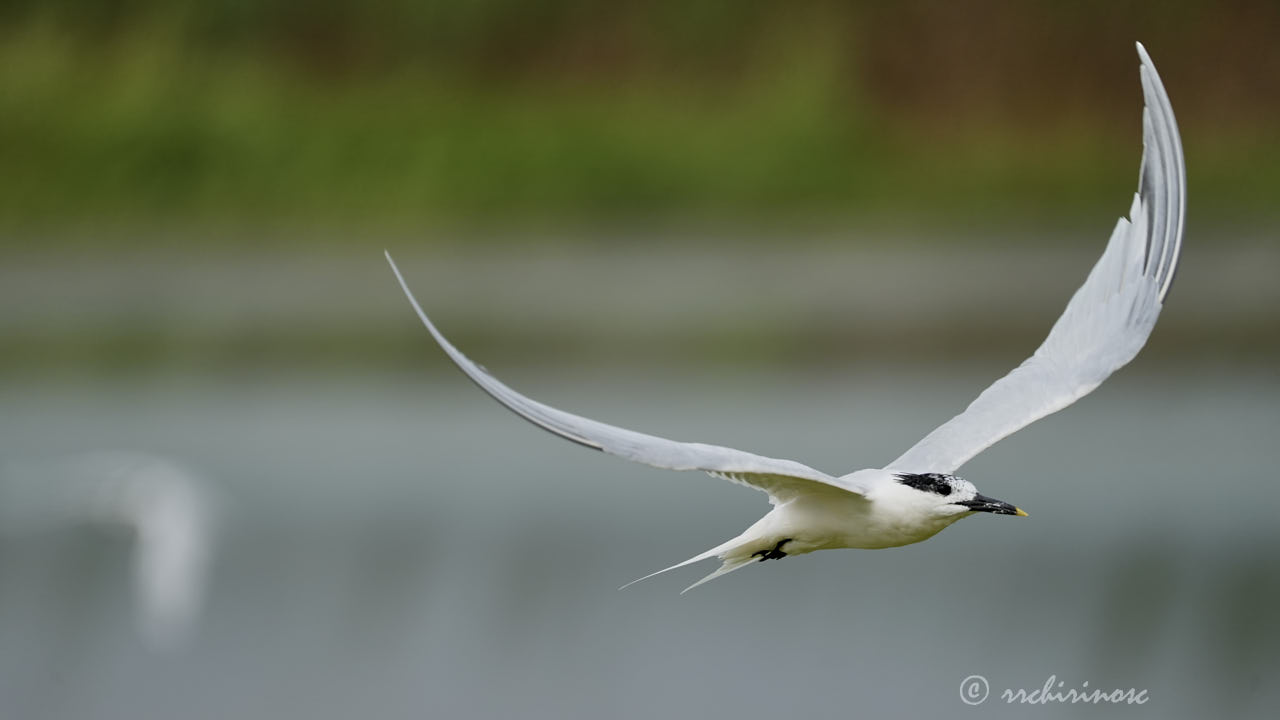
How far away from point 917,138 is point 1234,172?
180 cm

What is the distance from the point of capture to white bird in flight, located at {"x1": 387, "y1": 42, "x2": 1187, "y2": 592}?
235 cm

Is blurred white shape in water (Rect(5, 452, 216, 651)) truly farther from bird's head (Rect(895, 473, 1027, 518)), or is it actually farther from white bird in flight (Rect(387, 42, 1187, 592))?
bird's head (Rect(895, 473, 1027, 518))

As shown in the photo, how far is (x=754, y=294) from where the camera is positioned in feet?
31.3

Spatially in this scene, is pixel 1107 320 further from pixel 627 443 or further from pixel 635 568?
pixel 635 568

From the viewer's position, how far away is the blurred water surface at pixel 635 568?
17.2 feet

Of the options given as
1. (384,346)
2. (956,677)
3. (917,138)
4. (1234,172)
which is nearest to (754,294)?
(917,138)

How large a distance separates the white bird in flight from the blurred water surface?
1867 mm

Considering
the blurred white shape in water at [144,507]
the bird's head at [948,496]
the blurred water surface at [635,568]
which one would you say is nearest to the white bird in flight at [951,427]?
the bird's head at [948,496]

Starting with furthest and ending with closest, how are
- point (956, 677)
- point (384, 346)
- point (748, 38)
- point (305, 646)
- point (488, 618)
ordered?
point (748, 38) → point (384, 346) → point (488, 618) → point (305, 646) → point (956, 677)

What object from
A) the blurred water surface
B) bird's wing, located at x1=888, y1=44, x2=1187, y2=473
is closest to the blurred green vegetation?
the blurred water surface

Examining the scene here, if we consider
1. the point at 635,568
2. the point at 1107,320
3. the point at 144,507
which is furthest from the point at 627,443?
the point at 144,507

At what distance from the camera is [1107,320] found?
3205mm

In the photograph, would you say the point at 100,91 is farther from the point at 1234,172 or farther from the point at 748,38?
the point at 1234,172

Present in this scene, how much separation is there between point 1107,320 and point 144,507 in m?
5.01
